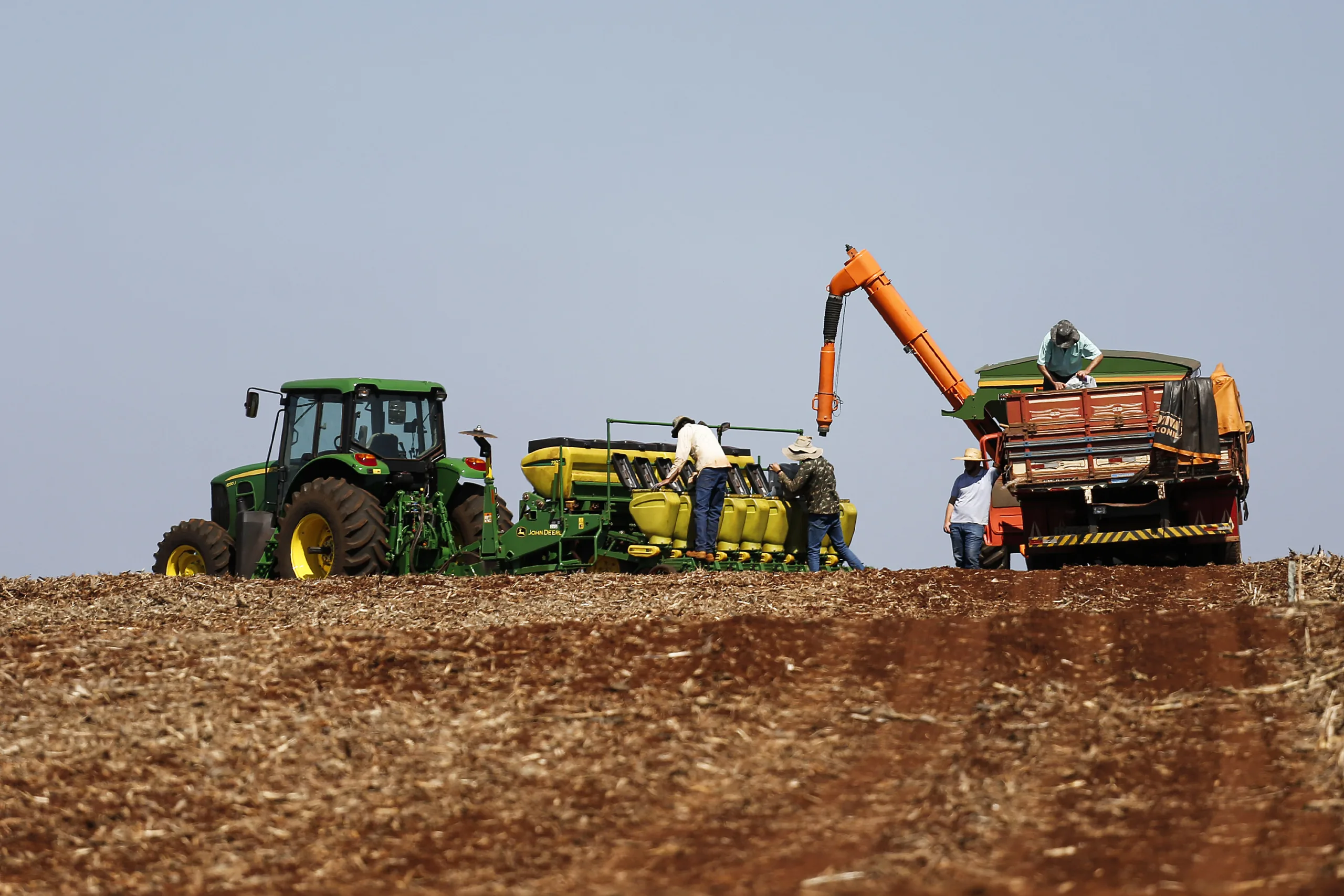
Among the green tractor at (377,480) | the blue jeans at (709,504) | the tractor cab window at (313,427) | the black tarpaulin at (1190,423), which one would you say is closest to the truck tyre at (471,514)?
the green tractor at (377,480)

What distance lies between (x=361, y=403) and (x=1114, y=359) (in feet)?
27.9

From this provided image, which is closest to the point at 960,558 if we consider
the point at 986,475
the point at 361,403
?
the point at 986,475

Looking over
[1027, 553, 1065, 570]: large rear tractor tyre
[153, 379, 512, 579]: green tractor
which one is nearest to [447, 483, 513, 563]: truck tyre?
[153, 379, 512, 579]: green tractor

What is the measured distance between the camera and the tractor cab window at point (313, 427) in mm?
15555

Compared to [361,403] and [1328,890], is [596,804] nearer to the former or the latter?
[1328,890]

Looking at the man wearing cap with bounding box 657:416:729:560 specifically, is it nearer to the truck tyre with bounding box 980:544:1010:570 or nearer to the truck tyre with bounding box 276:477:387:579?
the truck tyre with bounding box 276:477:387:579

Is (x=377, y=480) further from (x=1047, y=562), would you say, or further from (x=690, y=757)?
(x=690, y=757)

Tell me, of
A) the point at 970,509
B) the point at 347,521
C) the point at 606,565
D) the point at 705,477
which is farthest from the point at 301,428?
the point at 970,509

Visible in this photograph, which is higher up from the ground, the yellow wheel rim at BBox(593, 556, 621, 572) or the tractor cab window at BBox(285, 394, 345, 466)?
the tractor cab window at BBox(285, 394, 345, 466)

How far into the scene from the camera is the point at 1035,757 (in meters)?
6.25

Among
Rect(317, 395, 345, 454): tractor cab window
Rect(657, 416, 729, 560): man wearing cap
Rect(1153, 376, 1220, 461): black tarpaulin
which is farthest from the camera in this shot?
Rect(317, 395, 345, 454): tractor cab window

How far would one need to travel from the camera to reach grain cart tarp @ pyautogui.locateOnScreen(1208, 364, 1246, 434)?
1345 centimetres

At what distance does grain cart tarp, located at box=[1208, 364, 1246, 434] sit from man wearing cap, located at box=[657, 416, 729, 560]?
471 centimetres

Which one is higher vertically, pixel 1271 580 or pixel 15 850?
pixel 1271 580
